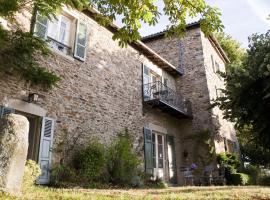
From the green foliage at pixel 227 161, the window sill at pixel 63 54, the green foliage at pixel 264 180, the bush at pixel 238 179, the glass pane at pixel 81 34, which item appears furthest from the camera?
the green foliage at pixel 264 180

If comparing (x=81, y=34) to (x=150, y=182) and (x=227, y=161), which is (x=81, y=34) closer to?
(x=150, y=182)

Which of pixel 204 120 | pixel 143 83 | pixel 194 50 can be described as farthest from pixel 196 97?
pixel 143 83

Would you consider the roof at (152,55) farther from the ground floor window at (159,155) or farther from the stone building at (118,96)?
the ground floor window at (159,155)

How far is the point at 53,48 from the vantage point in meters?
8.36

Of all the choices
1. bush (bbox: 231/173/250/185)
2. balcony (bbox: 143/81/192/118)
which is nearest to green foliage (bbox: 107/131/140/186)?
balcony (bbox: 143/81/192/118)

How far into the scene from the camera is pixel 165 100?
12539mm

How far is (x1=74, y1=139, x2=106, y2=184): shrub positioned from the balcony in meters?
4.21

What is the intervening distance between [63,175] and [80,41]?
4.34 metres

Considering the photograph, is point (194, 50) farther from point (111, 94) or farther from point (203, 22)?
point (203, 22)

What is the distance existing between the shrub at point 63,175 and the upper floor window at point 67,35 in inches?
138

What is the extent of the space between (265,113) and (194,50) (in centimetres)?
695

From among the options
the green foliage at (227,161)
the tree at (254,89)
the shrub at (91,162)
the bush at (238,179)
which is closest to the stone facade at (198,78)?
the green foliage at (227,161)

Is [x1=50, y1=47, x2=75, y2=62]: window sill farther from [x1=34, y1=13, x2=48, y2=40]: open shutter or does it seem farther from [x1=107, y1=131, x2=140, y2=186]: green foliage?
[x1=107, y1=131, x2=140, y2=186]: green foliage

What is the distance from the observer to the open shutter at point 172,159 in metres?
12.9
